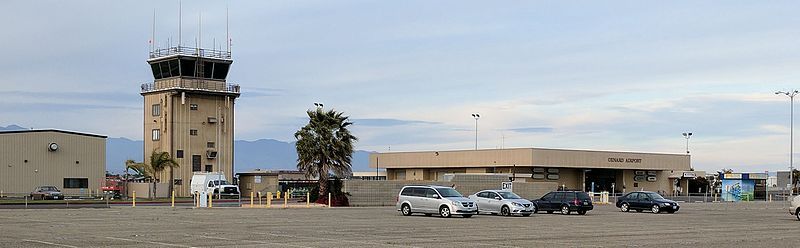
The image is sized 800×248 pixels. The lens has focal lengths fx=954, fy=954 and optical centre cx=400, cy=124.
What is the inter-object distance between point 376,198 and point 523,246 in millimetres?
37983

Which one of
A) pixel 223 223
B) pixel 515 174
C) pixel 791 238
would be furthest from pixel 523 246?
pixel 515 174

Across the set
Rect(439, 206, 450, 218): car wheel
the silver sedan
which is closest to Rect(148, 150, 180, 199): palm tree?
the silver sedan

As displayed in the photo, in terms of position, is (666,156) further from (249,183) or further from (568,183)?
(249,183)

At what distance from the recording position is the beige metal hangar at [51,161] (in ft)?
239

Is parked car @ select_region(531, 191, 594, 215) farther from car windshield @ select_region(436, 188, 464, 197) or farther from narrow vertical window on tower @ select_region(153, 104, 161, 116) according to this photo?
narrow vertical window on tower @ select_region(153, 104, 161, 116)

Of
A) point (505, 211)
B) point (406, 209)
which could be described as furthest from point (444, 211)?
point (505, 211)

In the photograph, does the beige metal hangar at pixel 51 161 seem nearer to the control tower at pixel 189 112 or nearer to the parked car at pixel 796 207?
the control tower at pixel 189 112

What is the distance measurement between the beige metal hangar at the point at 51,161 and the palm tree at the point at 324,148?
26.4 metres

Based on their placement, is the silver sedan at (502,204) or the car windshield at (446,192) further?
the silver sedan at (502,204)

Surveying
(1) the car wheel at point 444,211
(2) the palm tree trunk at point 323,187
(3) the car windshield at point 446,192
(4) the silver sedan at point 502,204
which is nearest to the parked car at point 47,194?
(2) the palm tree trunk at point 323,187

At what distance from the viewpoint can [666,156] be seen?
335 feet

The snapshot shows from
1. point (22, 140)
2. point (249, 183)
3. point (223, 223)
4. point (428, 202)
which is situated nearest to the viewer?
point (223, 223)

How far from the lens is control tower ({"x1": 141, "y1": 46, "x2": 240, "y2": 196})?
8562 centimetres

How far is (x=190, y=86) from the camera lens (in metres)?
86.0
